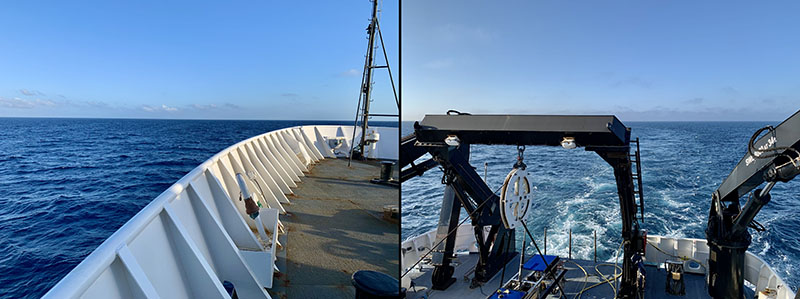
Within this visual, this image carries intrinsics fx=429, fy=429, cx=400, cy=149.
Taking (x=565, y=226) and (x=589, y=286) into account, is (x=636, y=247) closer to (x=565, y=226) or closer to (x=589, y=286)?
(x=589, y=286)

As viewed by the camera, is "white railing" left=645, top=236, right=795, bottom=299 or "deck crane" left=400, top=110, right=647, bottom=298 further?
"white railing" left=645, top=236, right=795, bottom=299

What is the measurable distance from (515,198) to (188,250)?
7.46ft

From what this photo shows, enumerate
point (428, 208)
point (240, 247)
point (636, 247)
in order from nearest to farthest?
point (240, 247), point (636, 247), point (428, 208)

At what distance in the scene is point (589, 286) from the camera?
8555mm

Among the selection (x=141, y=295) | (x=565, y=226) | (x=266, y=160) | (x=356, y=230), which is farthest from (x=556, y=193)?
(x=141, y=295)

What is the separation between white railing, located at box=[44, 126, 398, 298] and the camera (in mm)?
2047

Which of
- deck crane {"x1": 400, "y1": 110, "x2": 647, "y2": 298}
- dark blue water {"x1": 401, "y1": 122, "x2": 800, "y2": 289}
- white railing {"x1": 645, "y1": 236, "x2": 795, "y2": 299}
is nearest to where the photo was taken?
deck crane {"x1": 400, "y1": 110, "x2": 647, "y2": 298}

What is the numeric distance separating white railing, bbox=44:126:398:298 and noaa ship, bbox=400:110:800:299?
1927 mm

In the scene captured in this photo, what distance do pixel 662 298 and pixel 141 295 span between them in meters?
9.14

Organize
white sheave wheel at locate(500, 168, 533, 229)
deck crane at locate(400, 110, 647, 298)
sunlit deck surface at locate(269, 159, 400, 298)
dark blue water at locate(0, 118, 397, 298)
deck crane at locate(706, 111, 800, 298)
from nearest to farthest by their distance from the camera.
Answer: white sheave wheel at locate(500, 168, 533, 229) < sunlit deck surface at locate(269, 159, 400, 298) < deck crane at locate(400, 110, 647, 298) < deck crane at locate(706, 111, 800, 298) < dark blue water at locate(0, 118, 397, 298)

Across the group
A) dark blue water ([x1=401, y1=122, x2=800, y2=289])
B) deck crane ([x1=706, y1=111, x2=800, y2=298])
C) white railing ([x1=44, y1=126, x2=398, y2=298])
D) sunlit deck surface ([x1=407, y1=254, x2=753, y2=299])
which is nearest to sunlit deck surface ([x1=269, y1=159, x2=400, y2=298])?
white railing ([x1=44, y1=126, x2=398, y2=298])

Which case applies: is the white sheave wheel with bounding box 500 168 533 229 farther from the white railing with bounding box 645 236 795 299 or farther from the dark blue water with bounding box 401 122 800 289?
the dark blue water with bounding box 401 122 800 289

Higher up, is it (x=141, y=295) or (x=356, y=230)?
(x=141, y=295)

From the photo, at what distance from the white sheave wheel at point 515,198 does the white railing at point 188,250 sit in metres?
1.93
